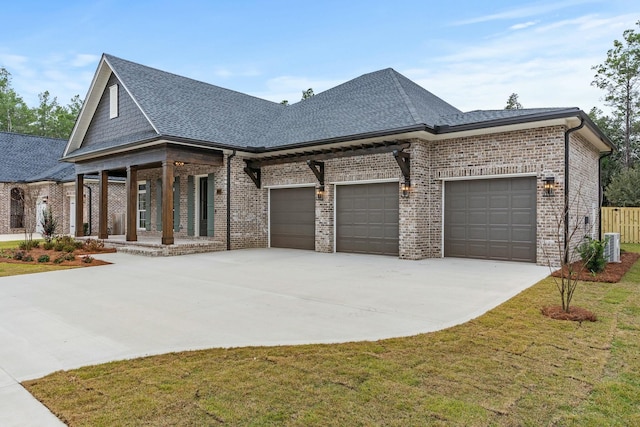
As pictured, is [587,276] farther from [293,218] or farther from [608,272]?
[293,218]

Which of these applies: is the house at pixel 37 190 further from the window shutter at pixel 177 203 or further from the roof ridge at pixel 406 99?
the roof ridge at pixel 406 99

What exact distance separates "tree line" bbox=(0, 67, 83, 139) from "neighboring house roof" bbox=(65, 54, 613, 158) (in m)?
29.9

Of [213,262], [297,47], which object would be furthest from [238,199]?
[297,47]

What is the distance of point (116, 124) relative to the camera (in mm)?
15000

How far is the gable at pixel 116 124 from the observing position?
13734mm

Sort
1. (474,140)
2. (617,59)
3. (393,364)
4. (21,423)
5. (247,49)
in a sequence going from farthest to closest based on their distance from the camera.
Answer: (617,59) < (247,49) < (474,140) < (393,364) < (21,423)

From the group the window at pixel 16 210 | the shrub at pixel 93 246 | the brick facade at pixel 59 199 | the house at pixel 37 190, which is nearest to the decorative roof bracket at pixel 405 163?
the shrub at pixel 93 246

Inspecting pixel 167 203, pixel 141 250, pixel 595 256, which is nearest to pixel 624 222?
pixel 595 256

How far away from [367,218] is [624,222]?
12.7 metres

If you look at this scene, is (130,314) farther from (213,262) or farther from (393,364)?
(213,262)

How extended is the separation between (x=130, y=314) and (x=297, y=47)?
60.6 feet

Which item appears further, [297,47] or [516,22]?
[297,47]

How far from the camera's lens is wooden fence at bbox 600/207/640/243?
16.8 metres

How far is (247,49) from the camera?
22047mm
